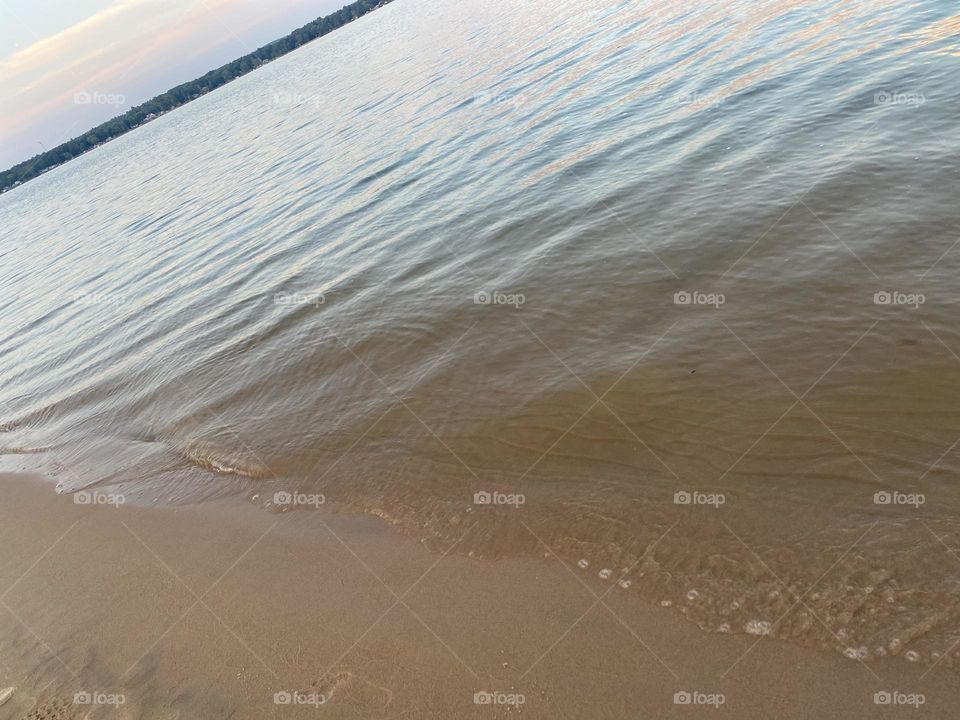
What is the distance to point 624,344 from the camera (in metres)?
9.48

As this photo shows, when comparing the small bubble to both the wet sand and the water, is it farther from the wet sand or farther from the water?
the wet sand

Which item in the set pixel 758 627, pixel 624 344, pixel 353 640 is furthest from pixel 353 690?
pixel 624 344

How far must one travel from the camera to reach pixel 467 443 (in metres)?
Answer: 8.53

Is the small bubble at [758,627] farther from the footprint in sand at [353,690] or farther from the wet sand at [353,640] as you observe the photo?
the footprint in sand at [353,690]

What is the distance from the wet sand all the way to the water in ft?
1.20

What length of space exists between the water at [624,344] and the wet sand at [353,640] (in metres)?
0.37

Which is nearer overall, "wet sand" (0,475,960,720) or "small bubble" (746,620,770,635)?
"wet sand" (0,475,960,720)

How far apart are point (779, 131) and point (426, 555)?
14.3m

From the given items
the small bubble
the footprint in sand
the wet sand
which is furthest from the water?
the footprint in sand

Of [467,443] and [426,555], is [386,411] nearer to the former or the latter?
[467,443]

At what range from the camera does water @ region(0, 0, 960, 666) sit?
6.05 m

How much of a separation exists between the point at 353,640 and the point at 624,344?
6112 millimetres

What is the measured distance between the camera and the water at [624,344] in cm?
605

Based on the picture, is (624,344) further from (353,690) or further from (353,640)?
(353,690)
